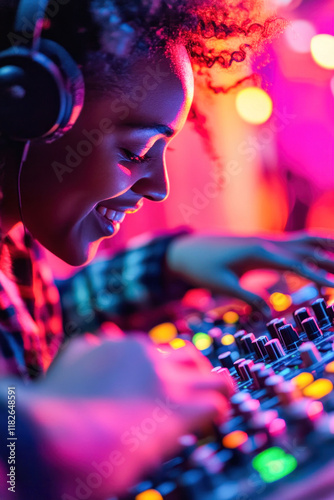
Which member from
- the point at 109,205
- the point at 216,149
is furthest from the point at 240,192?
the point at 109,205

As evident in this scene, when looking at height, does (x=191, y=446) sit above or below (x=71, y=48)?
below

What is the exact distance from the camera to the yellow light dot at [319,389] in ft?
1.23

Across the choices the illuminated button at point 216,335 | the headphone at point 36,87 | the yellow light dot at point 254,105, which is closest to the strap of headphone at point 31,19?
the headphone at point 36,87

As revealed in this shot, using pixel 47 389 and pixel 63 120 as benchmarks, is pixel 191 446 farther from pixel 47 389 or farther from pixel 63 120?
pixel 63 120

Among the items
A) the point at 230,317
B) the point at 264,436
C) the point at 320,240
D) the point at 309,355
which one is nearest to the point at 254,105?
the point at 320,240

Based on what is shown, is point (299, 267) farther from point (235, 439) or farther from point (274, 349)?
point (235, 439)

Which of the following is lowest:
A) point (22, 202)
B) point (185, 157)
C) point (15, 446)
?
point (15, 446)

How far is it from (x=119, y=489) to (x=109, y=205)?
0.37 m

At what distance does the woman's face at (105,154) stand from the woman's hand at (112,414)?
251 mm

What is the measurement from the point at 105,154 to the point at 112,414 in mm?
327

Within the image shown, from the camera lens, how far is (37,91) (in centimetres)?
47

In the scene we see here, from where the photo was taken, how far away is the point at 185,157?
2.37 ft

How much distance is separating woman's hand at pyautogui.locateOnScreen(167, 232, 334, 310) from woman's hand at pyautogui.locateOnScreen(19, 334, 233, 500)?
35 cm

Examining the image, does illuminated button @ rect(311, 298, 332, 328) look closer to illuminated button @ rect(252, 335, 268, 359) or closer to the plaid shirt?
illuminated button @ rect(252, 335, 268, 359)
